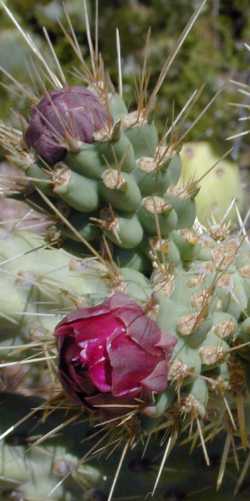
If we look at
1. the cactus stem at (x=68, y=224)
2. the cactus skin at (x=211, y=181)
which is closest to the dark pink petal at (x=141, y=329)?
the cactus stem at (x=68, y=224)

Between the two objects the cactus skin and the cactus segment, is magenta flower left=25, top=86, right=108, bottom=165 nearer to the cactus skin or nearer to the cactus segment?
the cactus segment

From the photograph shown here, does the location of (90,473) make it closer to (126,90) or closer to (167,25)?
(126,90)

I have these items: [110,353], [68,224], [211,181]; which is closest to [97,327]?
[110,353]

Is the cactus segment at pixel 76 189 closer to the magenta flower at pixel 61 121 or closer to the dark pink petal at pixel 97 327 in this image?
the magenta flower at pixel 61 121

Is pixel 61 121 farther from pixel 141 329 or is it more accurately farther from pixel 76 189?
pixel 141 329

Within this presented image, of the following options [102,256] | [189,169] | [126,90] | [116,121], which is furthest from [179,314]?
[126,90]

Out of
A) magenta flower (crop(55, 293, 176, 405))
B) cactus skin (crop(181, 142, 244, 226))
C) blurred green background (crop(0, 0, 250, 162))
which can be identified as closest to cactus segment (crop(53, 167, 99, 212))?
magenta flower (crop(55, 293, 176, 405))
